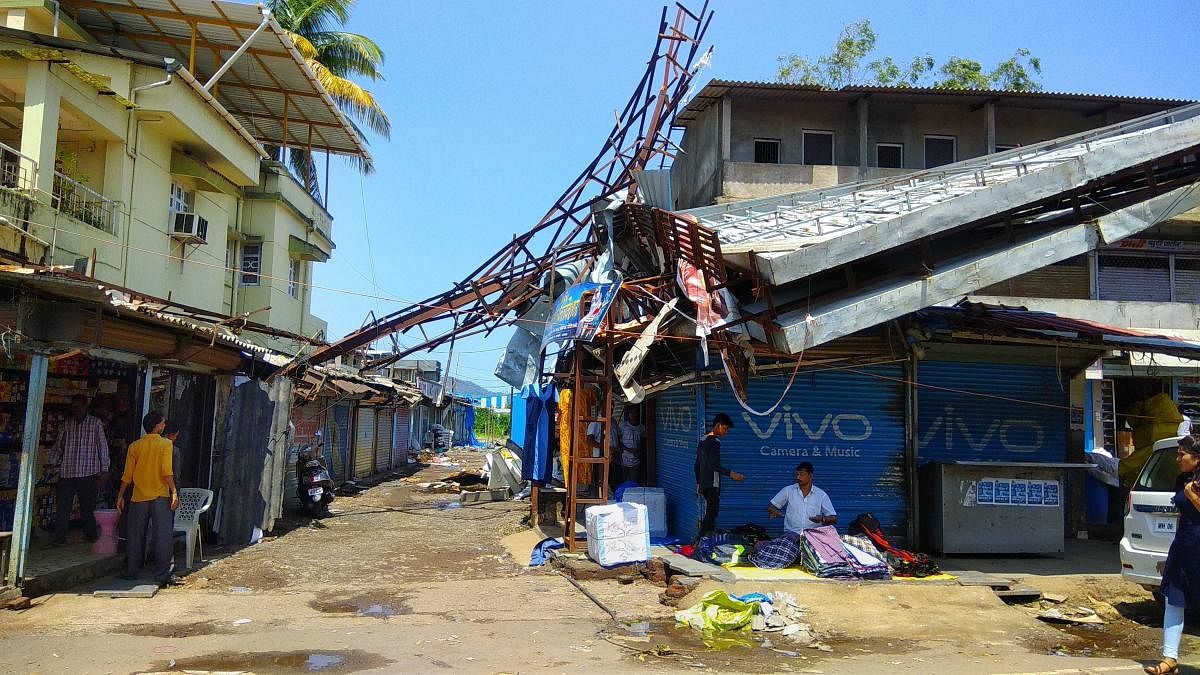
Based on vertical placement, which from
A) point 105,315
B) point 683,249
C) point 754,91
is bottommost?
point 105,315

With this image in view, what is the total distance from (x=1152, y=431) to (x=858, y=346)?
6261 millimetres

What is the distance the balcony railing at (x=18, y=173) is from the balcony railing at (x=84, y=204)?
0.51 meters

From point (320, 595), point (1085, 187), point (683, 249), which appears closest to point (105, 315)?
point (320, 595)

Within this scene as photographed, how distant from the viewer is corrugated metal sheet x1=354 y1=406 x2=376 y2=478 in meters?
23.6

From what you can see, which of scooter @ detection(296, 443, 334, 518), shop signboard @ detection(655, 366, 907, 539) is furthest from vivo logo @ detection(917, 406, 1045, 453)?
scooter @ detection(296, 443, 334, 518)

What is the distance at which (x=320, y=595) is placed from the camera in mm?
8891

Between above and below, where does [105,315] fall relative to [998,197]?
below

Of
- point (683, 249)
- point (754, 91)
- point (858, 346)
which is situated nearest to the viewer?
point (683, 249)

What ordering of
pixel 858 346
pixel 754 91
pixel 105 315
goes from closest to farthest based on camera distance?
pixel 105 315
pixel 858 346
pixel 754 91

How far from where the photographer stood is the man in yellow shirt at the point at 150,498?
29.6ft

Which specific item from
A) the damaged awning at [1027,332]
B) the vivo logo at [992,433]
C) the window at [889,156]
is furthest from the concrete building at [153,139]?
the window at [889,156]

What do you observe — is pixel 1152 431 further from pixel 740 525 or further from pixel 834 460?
pixel 740 525

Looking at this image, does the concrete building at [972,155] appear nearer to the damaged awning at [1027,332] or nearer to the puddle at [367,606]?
the damaged awning at [1027,332]

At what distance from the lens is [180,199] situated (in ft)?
60.9
